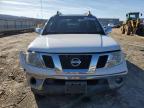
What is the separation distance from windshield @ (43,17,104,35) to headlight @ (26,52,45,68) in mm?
1420

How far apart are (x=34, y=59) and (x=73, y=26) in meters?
2.09

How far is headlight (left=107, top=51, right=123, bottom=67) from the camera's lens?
16.2 feet

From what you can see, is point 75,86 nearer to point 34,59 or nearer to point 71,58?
point 71,58

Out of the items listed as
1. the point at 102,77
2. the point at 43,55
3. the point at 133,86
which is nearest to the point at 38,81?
the point at 43,55

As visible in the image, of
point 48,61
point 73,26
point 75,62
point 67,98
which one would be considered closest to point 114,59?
point 75,62

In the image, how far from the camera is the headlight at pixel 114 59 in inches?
194

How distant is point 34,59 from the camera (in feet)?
16.3

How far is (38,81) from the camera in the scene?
487 cm

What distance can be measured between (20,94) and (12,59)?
165 inches

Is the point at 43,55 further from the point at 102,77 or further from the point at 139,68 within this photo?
the point at 139,68

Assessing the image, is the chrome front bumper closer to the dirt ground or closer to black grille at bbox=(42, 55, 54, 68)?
black grille at bbox=(42, 55, 54, 68)

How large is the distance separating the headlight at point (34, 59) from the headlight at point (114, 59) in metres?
1.17

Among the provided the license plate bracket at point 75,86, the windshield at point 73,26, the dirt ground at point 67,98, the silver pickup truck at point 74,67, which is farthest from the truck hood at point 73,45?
the dirt ground at point 67,98

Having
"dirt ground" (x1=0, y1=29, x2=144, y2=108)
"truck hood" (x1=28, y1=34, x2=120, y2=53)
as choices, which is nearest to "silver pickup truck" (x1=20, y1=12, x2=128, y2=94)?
"truck hood" (x1=28, y1=34, x2=120, y2=53)
